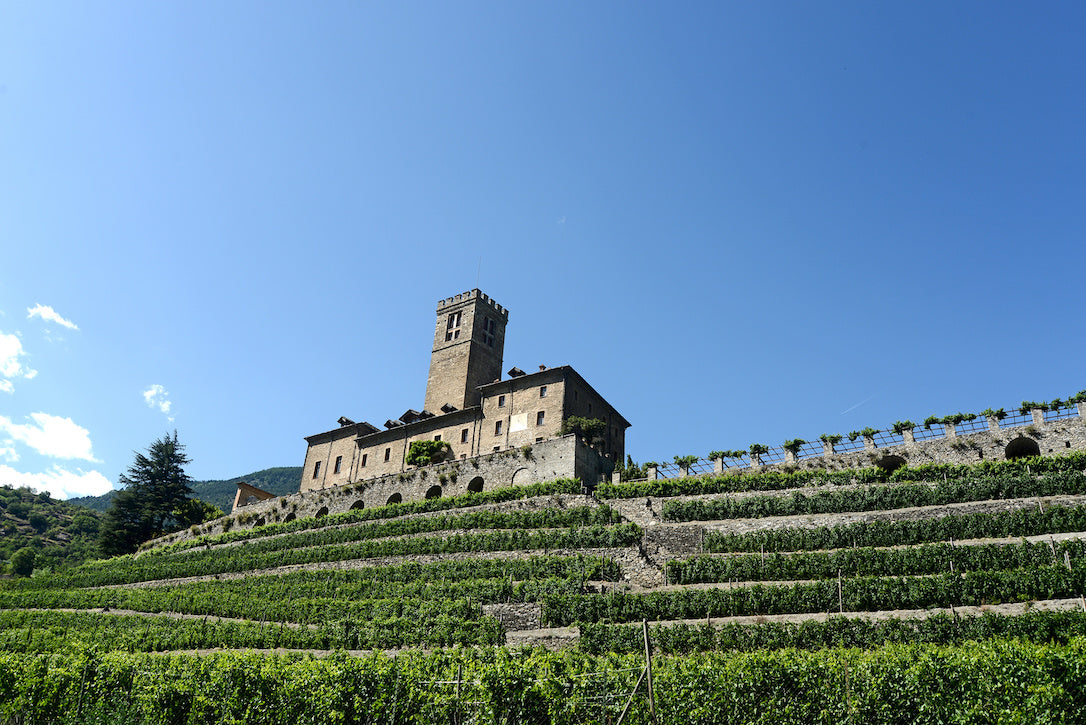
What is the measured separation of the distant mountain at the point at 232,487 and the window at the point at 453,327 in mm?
72294

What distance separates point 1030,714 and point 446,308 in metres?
52.7

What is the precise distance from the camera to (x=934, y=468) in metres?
30.4

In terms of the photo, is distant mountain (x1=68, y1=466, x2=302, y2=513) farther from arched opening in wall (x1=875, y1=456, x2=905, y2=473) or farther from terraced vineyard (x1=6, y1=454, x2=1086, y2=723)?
arched opening in wall (x1=875, y1=456, x2=905, y2=473)

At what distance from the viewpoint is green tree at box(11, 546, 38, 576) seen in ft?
192

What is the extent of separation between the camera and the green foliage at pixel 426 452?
49.0 m

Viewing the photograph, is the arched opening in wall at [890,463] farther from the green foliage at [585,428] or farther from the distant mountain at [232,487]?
the distant mountain at [232,487]

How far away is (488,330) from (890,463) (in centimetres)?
3520

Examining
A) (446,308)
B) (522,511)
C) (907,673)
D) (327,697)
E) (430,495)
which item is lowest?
(327,697)

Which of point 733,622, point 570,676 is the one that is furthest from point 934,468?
point 570,676

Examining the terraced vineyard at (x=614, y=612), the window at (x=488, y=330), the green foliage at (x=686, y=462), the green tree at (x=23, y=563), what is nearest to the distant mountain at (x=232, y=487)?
the green tree at (x=23, y=563)

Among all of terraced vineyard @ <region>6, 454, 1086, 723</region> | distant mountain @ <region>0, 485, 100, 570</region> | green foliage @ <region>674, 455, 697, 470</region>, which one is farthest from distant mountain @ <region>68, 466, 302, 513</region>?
green foliage @ <region>674, 455, 697, 470</region>

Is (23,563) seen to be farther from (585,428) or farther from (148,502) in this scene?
(585,428)

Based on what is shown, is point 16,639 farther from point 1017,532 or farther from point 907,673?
point 1017,532

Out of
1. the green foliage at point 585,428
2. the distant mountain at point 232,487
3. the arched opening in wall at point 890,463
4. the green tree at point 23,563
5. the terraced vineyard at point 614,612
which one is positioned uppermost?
the distant mountain at point 232,487
